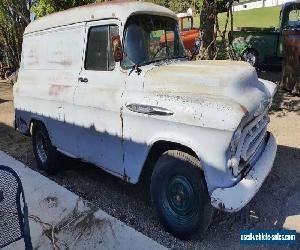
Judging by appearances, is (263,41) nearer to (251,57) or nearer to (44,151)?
(251,57)

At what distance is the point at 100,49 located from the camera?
4656 mm

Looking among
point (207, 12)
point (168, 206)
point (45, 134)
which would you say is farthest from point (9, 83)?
point (168, 206)

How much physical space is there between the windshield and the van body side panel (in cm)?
86

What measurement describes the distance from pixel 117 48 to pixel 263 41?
10.7 metres

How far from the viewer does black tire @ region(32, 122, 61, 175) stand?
19.4 ft

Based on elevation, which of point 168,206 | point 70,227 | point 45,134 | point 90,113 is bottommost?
point 70,227

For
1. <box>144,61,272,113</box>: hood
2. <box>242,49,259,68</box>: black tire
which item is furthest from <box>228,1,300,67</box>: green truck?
<box>144,61,272,113</box>: hood

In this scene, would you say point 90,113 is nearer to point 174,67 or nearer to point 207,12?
point 174,67

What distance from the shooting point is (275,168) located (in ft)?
18.5

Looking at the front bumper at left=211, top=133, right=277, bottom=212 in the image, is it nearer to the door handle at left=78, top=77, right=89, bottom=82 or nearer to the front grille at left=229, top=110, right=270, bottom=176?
A: the front grille at left=229, top=110, right=270, bottom=176

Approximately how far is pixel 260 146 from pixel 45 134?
3.34 m

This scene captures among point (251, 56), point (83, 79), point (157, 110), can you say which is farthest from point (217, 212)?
point (251, 56)

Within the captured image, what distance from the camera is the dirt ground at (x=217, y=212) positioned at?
419 cm

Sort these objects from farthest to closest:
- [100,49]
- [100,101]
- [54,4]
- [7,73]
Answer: [7,73] < [54,4] < [100,49] < [100,101]
